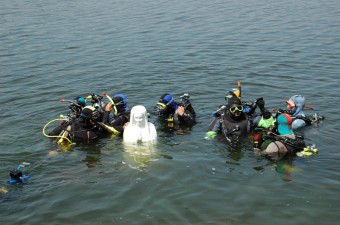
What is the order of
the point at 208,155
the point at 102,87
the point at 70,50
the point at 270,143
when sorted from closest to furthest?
the point at 270,143
the point at 208,155
the point at 102,87
the point at 70,50

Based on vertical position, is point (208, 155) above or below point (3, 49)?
below

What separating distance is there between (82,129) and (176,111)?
2416 millimetres

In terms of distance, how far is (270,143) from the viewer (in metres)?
9.16

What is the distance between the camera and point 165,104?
11.1m

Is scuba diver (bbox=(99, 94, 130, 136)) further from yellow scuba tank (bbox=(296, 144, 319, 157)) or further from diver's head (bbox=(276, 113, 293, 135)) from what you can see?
yellow scuba tank (bbox=(296, 144, 319, 157))

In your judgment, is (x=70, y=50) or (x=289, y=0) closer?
(x=70, y=50)

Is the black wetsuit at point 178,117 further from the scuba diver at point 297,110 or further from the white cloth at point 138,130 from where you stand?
the scuba diver at point 297,110

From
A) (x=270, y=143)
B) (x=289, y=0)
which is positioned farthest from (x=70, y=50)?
(x=289, y=0)

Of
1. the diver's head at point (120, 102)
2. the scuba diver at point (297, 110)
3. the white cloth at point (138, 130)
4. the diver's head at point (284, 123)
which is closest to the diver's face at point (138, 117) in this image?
the white cloth at point (138, 130)

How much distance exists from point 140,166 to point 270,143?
8.89 ft

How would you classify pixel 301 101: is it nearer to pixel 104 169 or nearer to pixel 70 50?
pixel 104 169

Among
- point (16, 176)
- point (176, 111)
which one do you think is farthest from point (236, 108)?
point (16, 176)

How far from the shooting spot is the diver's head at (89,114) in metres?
10.0

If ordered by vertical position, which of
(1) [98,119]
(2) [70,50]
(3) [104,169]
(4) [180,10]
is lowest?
(3) [104,169]
